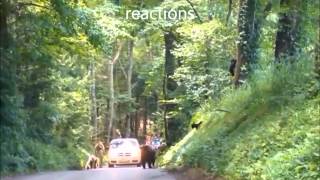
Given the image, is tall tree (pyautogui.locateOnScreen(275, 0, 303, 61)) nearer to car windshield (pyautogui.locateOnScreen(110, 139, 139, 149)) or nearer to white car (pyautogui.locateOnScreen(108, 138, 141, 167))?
white car (pyautogui.locateOnScreen(108, 138, 141, 167))

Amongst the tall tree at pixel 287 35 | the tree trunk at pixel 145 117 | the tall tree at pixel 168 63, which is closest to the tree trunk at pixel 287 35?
the tall tree at pixel 287 35

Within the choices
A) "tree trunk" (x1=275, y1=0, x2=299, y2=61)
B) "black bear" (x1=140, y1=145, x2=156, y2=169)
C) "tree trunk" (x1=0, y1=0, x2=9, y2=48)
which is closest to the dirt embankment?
"tree trunk" (x1=275, y1=0, x2=299, y2=61)

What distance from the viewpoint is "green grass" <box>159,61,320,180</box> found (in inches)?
356

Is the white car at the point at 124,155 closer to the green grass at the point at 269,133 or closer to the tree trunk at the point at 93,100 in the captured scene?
the green grass at the point at 269,133

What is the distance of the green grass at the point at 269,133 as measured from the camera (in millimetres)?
9055

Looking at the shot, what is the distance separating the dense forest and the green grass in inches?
1.3

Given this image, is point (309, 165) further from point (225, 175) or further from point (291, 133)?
point (225, 175)

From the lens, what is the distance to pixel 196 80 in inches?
1066

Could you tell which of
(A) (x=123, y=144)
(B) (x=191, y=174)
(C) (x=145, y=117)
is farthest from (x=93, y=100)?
(B) (x=191, y=174)

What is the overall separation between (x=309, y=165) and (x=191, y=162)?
7.82 metres

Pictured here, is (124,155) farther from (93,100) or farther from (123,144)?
(93,100)

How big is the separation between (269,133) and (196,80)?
15.9 m

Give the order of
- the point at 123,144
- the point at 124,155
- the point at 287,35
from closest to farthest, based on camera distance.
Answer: the point at 287,35 → the point at 124,155 → the point at 123,144

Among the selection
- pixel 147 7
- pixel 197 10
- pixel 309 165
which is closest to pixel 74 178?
pixel 309 165
